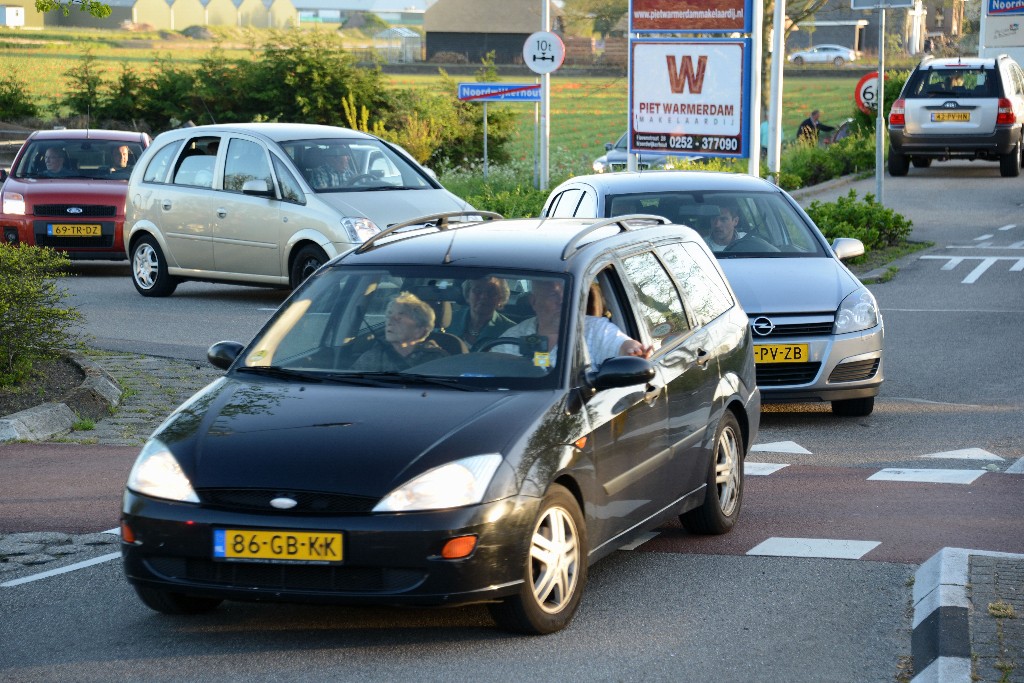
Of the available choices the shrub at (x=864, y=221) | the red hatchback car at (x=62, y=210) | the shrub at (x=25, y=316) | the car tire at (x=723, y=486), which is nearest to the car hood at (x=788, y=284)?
the car tire at (x=723, y=486)

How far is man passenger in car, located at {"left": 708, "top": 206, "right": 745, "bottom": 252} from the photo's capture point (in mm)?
11680

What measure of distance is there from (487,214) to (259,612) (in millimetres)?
2889

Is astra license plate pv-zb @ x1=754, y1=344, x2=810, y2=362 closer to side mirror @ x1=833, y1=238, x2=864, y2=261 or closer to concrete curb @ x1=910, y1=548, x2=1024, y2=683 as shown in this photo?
side mirror @ x1=833, y1=238, x2=864, y2=261

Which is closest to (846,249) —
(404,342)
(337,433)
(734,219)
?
(734,219)

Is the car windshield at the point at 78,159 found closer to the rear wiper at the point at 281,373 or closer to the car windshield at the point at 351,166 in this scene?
the car windshield at the point at 351,166

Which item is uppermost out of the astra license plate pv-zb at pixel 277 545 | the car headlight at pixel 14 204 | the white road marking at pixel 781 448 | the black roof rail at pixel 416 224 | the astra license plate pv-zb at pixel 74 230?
the black roof rail at pixel 416 224

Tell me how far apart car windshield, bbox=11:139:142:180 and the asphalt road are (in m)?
12.1

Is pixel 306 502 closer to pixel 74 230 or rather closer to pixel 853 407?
pixel 853 407

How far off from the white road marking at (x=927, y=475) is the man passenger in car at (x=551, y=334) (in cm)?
301

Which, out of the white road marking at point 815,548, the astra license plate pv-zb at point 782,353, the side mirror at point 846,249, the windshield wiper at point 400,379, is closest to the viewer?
the windshield wiper at point 400,379

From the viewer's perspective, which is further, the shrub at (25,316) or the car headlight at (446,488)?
the shrub at (25,316)

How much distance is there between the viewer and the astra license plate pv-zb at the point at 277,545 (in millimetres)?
5516

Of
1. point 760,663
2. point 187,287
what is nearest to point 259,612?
point 760,663

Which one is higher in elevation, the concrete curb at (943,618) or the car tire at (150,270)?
the concrete curb at (943,618)
